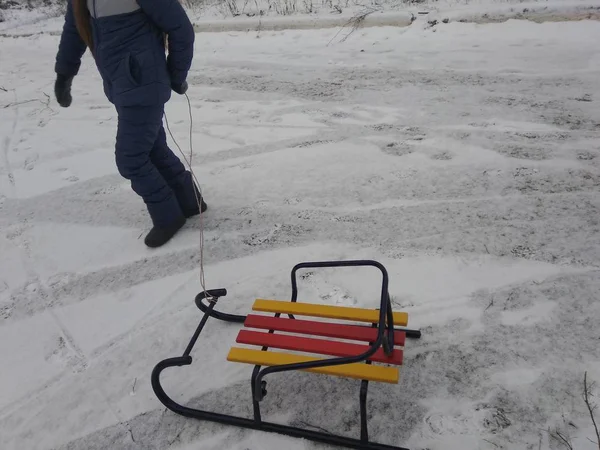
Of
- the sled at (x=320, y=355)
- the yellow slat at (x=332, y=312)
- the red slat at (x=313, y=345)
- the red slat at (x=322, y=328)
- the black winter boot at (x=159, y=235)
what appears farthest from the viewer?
the black winter boot at (x=159, y=235)

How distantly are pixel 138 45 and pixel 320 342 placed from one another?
1893 millimetres

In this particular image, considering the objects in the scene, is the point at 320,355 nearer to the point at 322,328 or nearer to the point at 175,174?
the point at 322,328

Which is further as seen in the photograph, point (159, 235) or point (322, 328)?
point (159, 235)

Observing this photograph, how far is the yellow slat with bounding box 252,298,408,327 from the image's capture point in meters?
2.24

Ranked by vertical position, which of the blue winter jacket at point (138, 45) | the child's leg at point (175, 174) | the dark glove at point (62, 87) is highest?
the blue winter jacket at point (138, 45)

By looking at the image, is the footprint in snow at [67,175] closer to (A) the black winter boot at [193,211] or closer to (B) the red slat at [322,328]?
(A) the black winter boot at [193,211]

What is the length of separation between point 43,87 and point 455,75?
5864mm

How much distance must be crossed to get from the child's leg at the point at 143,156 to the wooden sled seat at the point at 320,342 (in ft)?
4.01

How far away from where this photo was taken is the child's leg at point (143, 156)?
110 inches

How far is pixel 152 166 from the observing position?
3062 millimetres

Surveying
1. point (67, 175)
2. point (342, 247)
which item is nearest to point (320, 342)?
point (342, 247)

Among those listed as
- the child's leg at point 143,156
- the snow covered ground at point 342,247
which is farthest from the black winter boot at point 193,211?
the child's leg at point 143,156

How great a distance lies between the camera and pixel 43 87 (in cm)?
690

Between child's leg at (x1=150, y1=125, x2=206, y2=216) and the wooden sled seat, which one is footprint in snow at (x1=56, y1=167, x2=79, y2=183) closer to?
child's leg at (x1=150, y1=125, x2=206, y2=216)
